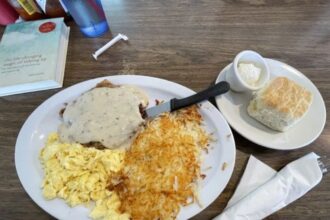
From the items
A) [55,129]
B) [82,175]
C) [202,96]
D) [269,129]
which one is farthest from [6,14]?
[269,129]

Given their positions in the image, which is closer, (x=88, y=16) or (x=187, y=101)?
(x=187, y=101)

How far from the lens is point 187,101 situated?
0.79 metres

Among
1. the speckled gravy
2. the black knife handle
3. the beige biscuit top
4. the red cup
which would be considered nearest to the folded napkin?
the beige biscuit top

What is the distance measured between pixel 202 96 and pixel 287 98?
0.25 metres

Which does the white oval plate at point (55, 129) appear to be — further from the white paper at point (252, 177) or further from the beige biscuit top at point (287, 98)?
the beige biscuit top at point (287, 98)

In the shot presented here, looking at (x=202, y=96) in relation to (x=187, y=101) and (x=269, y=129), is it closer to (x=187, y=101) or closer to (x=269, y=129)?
(x=187, y=101)

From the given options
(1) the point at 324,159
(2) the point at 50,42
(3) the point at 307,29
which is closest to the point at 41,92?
(2) the point at 50,42

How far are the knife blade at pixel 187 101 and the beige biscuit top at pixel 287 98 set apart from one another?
125mm

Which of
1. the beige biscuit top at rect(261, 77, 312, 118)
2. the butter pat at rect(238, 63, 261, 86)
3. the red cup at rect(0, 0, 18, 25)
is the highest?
the red cup at rect(0, 0, 18, 25)

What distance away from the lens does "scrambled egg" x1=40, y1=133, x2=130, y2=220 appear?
665mm

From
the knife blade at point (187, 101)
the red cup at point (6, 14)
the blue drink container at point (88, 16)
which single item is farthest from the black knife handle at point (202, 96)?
the red cup at point (6, 14)

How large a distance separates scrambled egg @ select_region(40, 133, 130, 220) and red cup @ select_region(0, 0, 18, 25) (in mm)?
638

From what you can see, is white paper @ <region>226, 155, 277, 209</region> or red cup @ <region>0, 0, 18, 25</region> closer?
white paper @ <region>226, 155, 277, 209</region>

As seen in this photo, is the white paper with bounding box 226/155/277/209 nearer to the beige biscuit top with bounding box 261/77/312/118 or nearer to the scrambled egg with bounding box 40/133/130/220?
the beige biscuit top with bounding box 261/77/312/118
